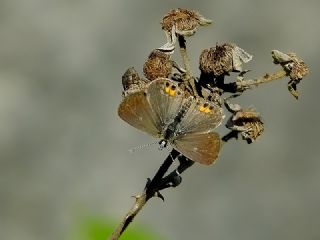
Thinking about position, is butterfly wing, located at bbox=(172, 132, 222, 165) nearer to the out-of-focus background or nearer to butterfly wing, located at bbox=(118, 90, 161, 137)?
butterfly wing, located at bbox=(118, 90, 161, 137)

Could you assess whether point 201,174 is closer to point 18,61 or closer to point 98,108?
point 98,108

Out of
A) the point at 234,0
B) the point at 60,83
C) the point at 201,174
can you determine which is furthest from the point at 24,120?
the point at 234,0

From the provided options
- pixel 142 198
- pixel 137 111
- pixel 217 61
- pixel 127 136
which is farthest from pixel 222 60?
pixel 127 136

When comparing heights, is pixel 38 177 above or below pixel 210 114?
above

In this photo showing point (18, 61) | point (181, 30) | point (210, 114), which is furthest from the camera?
point (18, 61)

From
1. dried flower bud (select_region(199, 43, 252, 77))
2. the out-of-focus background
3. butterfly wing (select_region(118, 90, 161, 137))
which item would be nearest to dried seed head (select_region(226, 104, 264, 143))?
dried flower bud (select_region(199, 43, 252, 77))
